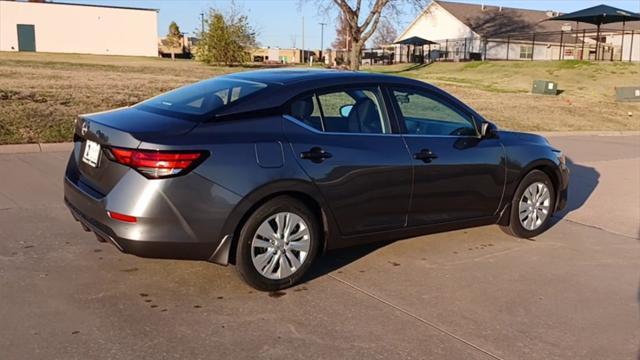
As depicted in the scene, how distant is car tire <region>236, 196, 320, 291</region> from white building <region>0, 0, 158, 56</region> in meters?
70.9

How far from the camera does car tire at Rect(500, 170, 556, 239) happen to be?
6.06 metres

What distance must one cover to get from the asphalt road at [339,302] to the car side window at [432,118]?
3.65 ft

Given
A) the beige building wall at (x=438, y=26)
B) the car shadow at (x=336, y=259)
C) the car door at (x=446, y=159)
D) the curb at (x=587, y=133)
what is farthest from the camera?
the beige building wall at (x=438, y=26)

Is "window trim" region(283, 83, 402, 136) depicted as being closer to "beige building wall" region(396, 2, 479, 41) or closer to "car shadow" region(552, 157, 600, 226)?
"car shadow" region(552, 157, 600, 226)

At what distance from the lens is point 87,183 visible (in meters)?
4.39

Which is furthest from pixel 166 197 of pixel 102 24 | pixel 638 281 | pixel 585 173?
pixel 102 24

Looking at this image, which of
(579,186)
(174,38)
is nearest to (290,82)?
(579,186)

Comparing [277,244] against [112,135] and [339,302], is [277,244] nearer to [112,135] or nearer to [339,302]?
[339,302]

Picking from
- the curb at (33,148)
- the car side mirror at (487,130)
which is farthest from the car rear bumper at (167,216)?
the curb at (33,148)

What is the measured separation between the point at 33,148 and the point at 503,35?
190ft

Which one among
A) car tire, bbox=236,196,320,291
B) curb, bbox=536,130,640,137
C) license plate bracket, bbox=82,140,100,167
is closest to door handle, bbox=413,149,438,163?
car tire, bbox=236,196,320,291

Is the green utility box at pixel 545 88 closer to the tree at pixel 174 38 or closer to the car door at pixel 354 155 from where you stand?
the car door at pixel 354 155

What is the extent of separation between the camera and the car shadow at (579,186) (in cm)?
766

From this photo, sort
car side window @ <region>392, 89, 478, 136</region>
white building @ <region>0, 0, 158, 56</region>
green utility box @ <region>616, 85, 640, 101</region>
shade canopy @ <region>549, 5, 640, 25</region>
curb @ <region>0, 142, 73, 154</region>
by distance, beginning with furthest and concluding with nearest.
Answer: white building @ <region>0, 0, 158, 56</region>, shade canopy @ <region>549, 5, 640, 25</region>, green utility box @ <region>616, 85, 640, 101</region>, curb @ <region>0, 142, 73, 154</region>, car side window @ <region>392, 89, 478, 136</region>
